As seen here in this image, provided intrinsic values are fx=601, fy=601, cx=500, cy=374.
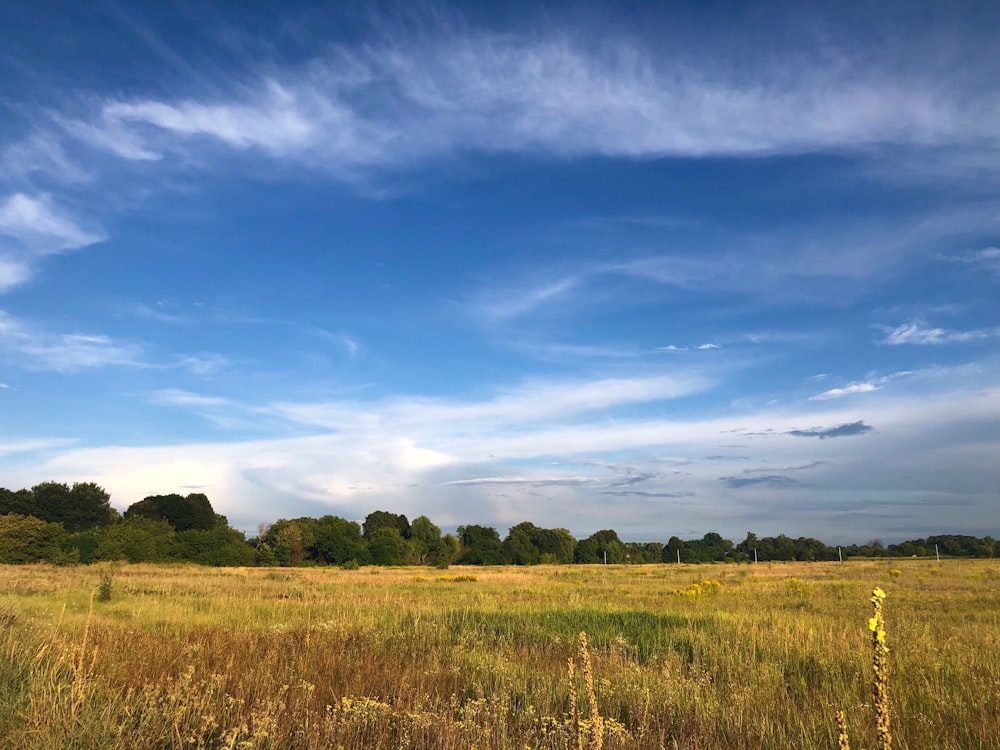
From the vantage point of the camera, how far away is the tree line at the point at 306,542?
5728 cm

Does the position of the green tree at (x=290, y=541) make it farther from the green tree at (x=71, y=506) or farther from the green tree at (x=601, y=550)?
the green tree at (x=601, y=550)

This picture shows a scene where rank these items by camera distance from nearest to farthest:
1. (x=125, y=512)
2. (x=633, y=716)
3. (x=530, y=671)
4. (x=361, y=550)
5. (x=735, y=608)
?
1. (x=633, y=716)
2. (x=530, y=671)
3. (x=735, y=608)
4. (x=361, y=550)
5. (x=125, y=512)

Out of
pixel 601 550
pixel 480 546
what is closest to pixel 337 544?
pixel 480 546

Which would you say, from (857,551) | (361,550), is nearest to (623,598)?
(361,550)

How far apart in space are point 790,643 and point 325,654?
8.02 m

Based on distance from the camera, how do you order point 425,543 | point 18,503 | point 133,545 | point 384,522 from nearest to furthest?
1. point 133,545
2. point 18,503
3. point 425,543
4. point 384,522

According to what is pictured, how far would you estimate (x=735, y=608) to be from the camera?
18.9 m

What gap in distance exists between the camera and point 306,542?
83.8 m

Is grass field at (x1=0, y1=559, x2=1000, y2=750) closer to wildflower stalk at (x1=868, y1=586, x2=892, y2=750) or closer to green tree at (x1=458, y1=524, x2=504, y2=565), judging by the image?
wildflower stalk at (x1=868, y1=586, x2=892, y2=750)

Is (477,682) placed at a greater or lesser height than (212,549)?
greater

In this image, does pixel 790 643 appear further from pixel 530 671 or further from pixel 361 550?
pixel 361 550

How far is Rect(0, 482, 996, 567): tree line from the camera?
188 feet

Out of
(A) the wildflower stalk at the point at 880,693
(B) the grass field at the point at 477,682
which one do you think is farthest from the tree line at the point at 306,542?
Answer: (A) the wildflower stalk at the point at 880,693

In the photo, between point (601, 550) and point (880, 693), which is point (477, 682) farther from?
point (601, 550)
